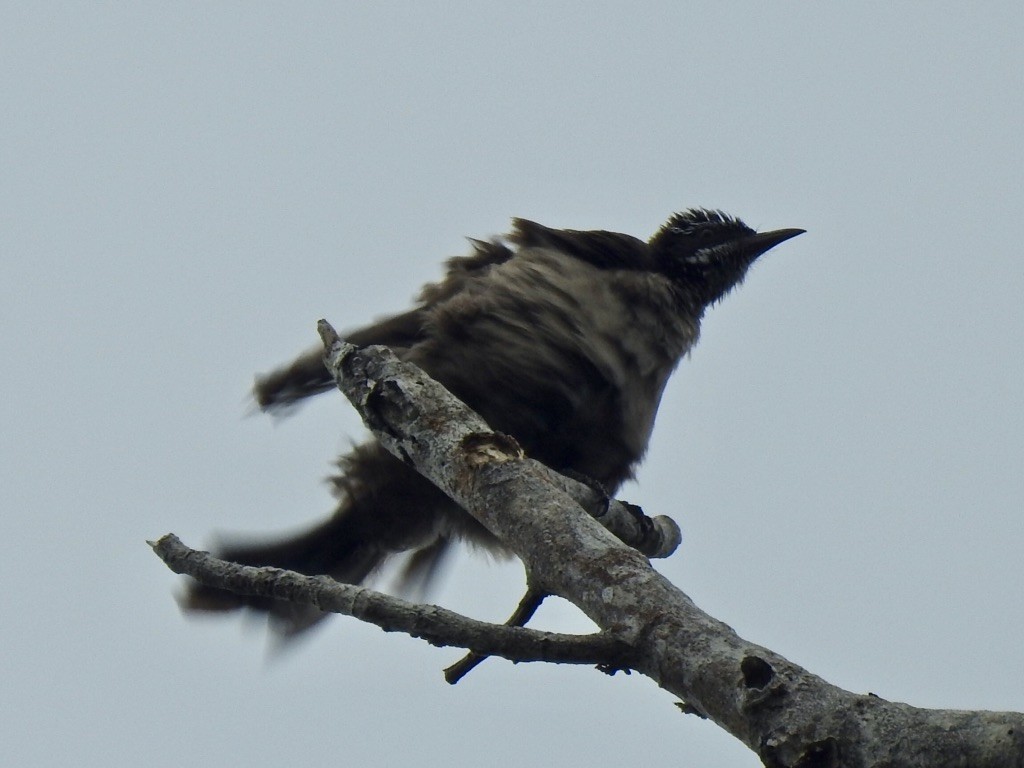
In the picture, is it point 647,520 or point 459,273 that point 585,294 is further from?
point 647,520

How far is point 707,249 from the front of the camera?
5.24 m

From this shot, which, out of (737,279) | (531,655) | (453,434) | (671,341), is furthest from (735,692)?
(737,279)

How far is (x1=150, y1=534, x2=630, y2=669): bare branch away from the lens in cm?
228

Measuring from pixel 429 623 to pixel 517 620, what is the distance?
0.50m

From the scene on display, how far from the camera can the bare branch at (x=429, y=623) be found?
2277mm

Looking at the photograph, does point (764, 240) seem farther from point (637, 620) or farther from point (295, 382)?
point (637, 620)

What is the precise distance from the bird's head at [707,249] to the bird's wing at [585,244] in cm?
21

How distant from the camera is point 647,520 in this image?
3824 mm

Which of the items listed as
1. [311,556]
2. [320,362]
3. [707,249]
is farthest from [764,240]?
[311,556]

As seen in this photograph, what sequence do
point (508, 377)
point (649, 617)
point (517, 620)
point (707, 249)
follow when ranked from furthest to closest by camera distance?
point (707, 249) < point (508, 377) < point (517, 620) < point (649, 617)

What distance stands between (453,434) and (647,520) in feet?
3.54

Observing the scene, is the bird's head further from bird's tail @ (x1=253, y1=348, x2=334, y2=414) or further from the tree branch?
the tree branch

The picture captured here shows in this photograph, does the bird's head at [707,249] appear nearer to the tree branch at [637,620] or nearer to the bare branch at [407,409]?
the bare branch at [407,409]

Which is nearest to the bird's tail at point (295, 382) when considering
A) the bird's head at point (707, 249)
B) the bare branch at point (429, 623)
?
the bird's head at point (707, 249)
